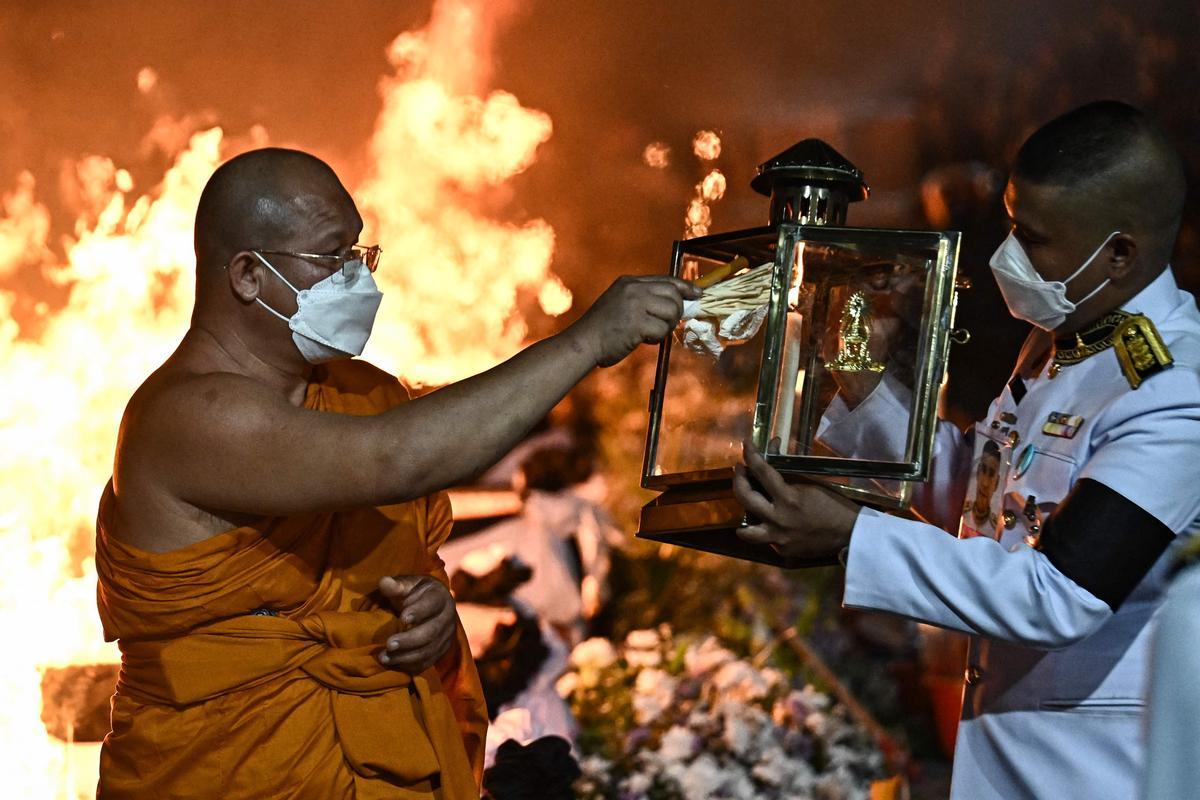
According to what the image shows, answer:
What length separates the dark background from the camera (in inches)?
179

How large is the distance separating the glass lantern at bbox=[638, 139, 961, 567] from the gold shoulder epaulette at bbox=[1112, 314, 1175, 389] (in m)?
0.35

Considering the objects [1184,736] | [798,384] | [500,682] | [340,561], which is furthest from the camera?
[500,682]

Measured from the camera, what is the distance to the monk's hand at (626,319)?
2.60 metres

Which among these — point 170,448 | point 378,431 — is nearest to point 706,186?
point 378,431

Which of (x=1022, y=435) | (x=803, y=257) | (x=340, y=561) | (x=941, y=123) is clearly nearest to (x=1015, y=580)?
(x=1022, y=435)

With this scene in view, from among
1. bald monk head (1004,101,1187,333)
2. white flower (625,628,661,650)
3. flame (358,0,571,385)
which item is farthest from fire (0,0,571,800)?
bald monk head (1004,101,1187,333)

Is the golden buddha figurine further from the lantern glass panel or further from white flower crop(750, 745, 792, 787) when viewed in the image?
white flower crop(750, 745, 792, 787)

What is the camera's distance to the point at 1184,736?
112 cm

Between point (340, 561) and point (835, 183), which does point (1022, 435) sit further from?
point (340, 561)

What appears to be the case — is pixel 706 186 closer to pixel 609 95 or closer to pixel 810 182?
pixel 609 95

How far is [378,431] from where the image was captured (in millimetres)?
2551

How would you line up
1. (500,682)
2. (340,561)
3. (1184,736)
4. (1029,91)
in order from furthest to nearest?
(500,682)
(1029,91)
(340,561)
(1184,736)

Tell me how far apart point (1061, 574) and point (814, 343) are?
0.67 m

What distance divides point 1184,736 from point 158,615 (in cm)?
214
